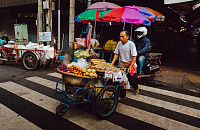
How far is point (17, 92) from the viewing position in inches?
191

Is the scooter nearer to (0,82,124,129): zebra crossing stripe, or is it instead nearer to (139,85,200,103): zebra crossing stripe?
(139,85,200,103): zebra crossing stripe

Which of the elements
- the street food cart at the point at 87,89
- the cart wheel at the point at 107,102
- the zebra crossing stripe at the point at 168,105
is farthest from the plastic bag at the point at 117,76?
the zebra crossing stripe at the point at 168,105

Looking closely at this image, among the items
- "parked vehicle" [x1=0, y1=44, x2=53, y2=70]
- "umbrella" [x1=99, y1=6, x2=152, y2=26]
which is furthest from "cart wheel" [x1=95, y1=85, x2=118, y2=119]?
"parked vehicle" [x1=0, y1=44, x2=53, y2=70]

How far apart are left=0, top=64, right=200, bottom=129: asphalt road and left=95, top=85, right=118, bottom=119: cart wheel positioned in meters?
0.16

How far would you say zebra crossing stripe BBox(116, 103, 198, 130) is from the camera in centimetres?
330

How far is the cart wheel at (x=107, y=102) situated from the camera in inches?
132

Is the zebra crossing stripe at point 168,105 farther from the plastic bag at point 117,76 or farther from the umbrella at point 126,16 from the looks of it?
the umbrella at point 126,16

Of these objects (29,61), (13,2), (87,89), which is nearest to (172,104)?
(87,89)

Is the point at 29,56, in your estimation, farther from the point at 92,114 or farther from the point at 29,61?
the point at 92,114

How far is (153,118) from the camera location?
11.9 ft

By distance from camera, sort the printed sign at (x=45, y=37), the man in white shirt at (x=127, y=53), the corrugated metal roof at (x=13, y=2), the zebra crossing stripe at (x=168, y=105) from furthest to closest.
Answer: the corrugated metal roof at (x=13, y=2) → the printed sign at (x=45, y=37) → the man in white shirt at (x=127, y=53) → the zebra crossing stripe at (x=168, y=105)

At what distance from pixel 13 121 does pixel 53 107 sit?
0.95m

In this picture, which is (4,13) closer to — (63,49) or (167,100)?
(63,49)

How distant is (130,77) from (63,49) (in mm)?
11546
